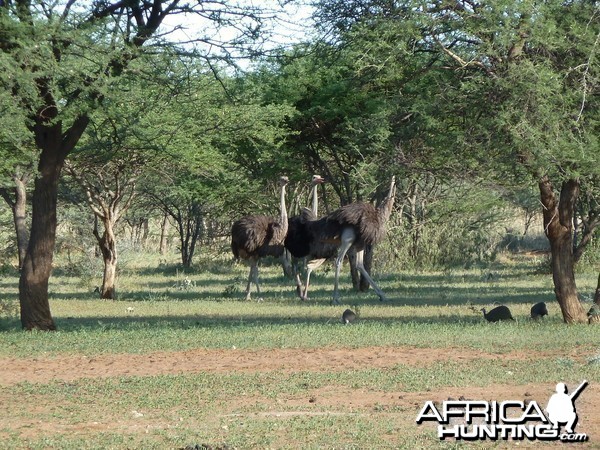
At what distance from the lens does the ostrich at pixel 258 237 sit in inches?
984

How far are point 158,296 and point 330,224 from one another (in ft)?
18.7

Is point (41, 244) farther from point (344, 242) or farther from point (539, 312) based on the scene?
point (539, 312)

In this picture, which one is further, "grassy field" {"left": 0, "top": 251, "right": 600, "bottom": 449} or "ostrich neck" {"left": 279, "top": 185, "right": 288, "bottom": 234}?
"ostrich neck" {"left": 279, "top": 185, "right": 288, "bottom": 234}

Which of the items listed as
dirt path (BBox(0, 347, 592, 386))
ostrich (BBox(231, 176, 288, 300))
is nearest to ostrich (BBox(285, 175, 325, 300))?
ostrich (BBox(231, 176, 288, 300))

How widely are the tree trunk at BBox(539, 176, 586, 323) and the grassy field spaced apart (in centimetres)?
56

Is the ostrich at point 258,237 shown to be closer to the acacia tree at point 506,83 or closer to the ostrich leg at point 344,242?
the ostrich leg at point 344,242

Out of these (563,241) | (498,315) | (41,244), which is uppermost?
(563,241)

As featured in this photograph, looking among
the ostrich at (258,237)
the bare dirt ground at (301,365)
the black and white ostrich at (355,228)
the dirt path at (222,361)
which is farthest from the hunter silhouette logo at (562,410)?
the ostrich at (258,237)

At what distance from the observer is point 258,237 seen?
2508 cm

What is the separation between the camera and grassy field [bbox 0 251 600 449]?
889 centimetres

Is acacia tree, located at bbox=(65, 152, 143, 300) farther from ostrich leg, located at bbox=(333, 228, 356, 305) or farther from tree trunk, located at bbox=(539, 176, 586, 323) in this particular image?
tree trunk, located at bbox=(539, 176, 586, 323)

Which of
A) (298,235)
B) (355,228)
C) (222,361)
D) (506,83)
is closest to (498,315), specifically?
(506,83)

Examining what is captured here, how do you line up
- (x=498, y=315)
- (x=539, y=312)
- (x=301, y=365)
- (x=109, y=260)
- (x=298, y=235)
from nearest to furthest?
(x=301, y=365)
(x=498, y=315)
(x=539, y=312)
(x=298, y=235)
(x=109, y=260)
